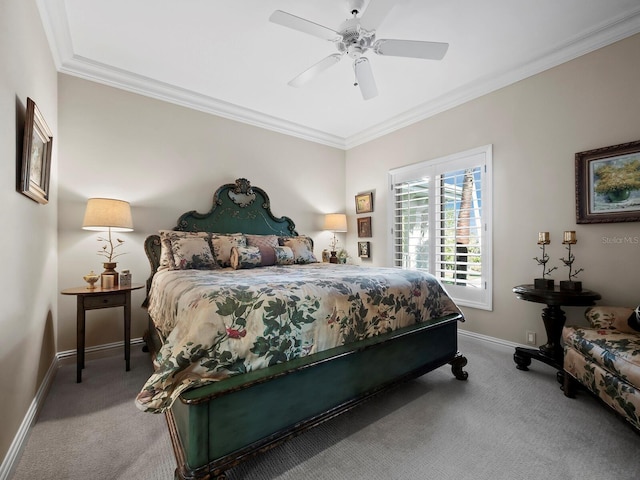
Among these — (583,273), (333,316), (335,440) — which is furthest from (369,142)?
Result: (335,440)

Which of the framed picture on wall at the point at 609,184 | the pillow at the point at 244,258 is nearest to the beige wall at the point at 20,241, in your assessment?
the pillow at the point at 244,258

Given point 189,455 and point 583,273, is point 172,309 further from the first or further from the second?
point 583,273

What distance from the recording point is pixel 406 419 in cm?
193

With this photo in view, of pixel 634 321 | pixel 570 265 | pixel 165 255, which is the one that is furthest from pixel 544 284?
pixel 165 255

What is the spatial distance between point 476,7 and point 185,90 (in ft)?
10.0

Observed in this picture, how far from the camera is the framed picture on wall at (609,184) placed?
2.36 meters

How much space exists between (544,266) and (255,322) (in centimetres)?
288

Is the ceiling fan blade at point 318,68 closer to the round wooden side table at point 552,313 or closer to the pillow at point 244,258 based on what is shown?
the pillow at point 244,258

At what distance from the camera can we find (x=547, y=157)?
113 inches

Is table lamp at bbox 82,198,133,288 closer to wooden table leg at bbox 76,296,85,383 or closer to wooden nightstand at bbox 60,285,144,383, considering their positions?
wooden nightstand at bbox 60,285,144,383

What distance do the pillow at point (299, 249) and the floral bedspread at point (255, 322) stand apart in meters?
1.57

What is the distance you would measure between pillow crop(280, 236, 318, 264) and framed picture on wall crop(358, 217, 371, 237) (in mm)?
1212

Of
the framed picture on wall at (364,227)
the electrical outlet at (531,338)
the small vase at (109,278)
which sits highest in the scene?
the framed picture on wall at (364,227)

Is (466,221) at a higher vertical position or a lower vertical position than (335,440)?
higher
